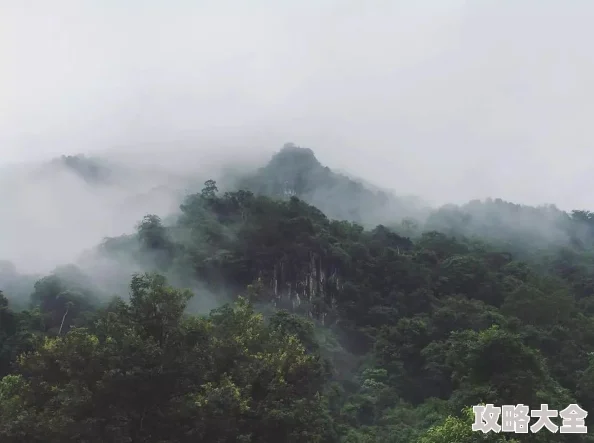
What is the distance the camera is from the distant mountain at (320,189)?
216 ft

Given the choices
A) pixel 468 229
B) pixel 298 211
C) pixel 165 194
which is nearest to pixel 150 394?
pixel 298 211

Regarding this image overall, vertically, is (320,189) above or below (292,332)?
above

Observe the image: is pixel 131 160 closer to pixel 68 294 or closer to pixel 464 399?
pixel 68 294

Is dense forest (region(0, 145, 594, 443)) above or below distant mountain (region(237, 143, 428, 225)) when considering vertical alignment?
below

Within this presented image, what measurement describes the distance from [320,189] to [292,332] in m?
43.6

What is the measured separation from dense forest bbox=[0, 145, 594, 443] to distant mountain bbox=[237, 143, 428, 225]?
5.93m

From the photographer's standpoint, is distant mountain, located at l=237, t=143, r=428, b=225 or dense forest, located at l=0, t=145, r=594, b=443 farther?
distant mountain, located at l=237, t=143, r=428, b=225

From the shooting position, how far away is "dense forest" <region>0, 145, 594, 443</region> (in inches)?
454

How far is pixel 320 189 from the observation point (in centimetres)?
6762

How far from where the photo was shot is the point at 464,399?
17.1 metres

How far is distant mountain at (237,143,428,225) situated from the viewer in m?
65.9

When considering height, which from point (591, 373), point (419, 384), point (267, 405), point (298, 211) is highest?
point (298, 211)

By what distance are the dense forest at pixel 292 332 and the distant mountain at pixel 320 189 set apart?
5.93 m

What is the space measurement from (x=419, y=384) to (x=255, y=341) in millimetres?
14804
